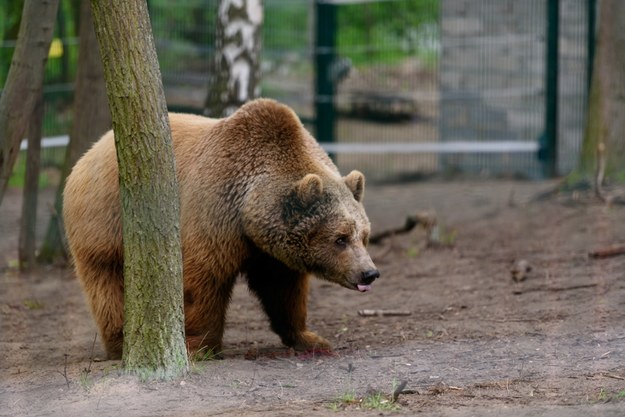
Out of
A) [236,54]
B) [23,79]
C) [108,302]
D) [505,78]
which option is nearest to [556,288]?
[108,302]

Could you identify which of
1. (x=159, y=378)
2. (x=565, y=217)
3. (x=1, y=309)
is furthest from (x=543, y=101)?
(x=159, y=378)

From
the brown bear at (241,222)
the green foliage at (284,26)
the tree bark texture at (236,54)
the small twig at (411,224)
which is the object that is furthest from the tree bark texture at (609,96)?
the green foliage at (284,26)

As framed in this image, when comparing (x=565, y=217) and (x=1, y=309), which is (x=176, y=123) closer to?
(x=1, y=309)

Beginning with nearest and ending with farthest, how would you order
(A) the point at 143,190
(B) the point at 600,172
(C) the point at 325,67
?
(A) the point at 143,190
(B) the point at 600,172
(C) the point at 325,67

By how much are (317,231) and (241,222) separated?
0.48 meters

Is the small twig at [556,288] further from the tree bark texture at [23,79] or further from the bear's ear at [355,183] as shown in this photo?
the tree bark texture at [23,79]

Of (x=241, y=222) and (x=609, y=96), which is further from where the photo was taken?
(x=609, y=96)

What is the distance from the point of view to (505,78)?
566 inches

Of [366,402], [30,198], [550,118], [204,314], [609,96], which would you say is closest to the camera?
[366,402]

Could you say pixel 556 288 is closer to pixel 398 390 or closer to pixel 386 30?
pixel 398 390

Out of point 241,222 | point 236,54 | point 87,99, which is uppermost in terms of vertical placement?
point 236,54

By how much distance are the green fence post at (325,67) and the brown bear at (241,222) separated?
783cm

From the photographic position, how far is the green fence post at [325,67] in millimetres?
14484

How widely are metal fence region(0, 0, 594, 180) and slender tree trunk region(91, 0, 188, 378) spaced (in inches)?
321
